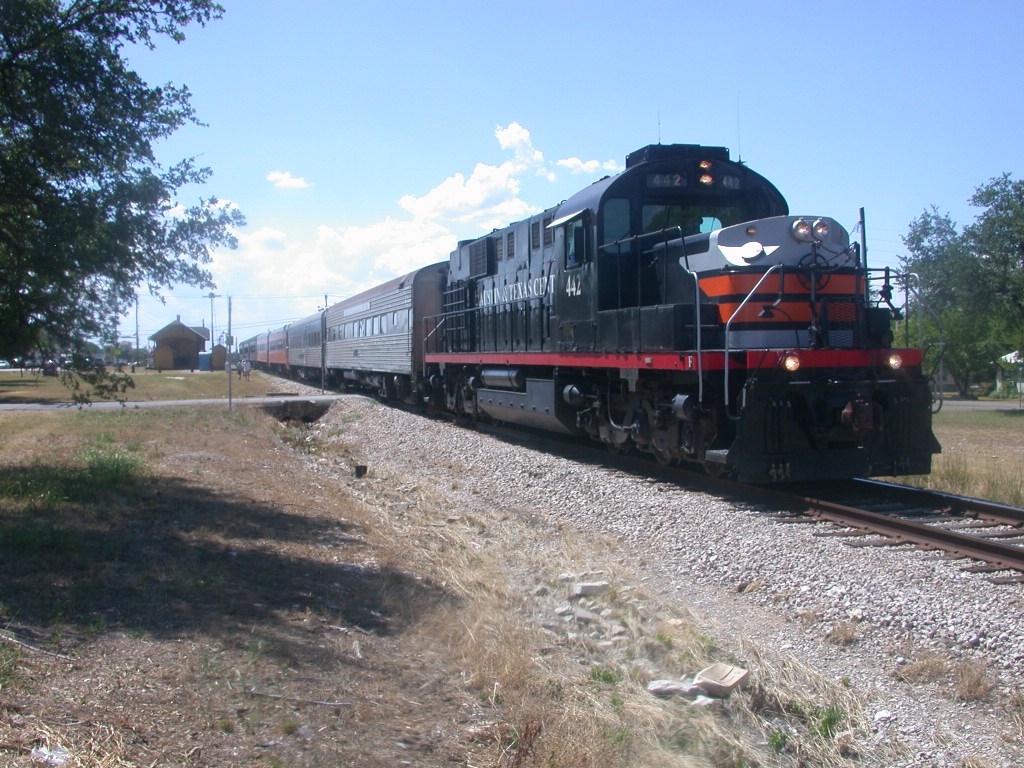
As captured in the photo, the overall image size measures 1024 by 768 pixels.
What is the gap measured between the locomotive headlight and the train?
0.6 inches

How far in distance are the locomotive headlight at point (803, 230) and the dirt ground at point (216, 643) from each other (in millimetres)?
5403

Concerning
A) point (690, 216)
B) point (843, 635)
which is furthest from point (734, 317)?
point (843, 635)

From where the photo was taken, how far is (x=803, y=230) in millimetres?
9680

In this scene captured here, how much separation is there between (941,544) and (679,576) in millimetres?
2174

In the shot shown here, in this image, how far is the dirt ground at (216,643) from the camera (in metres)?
3.69

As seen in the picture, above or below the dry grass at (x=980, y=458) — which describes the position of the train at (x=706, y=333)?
above

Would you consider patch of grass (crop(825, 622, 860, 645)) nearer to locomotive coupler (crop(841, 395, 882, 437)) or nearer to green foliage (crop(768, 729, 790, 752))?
green foliage (crop(768, 729, 790, 752))

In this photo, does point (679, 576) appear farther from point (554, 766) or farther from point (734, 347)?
point (554, 766)

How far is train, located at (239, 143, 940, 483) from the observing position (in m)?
9.18

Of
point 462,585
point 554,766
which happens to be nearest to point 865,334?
point 462,585

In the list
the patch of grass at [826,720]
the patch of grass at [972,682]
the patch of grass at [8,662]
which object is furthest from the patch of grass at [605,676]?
the patch of grass at [8,662]

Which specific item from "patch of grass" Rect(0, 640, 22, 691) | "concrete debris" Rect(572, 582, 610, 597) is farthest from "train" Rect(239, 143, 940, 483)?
"patch of grass" Rect(0, 640, 22, 691)

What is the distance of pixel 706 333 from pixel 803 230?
1516 millimetres

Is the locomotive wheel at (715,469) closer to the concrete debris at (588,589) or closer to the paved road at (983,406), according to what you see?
the concrete debris at (588,589)
